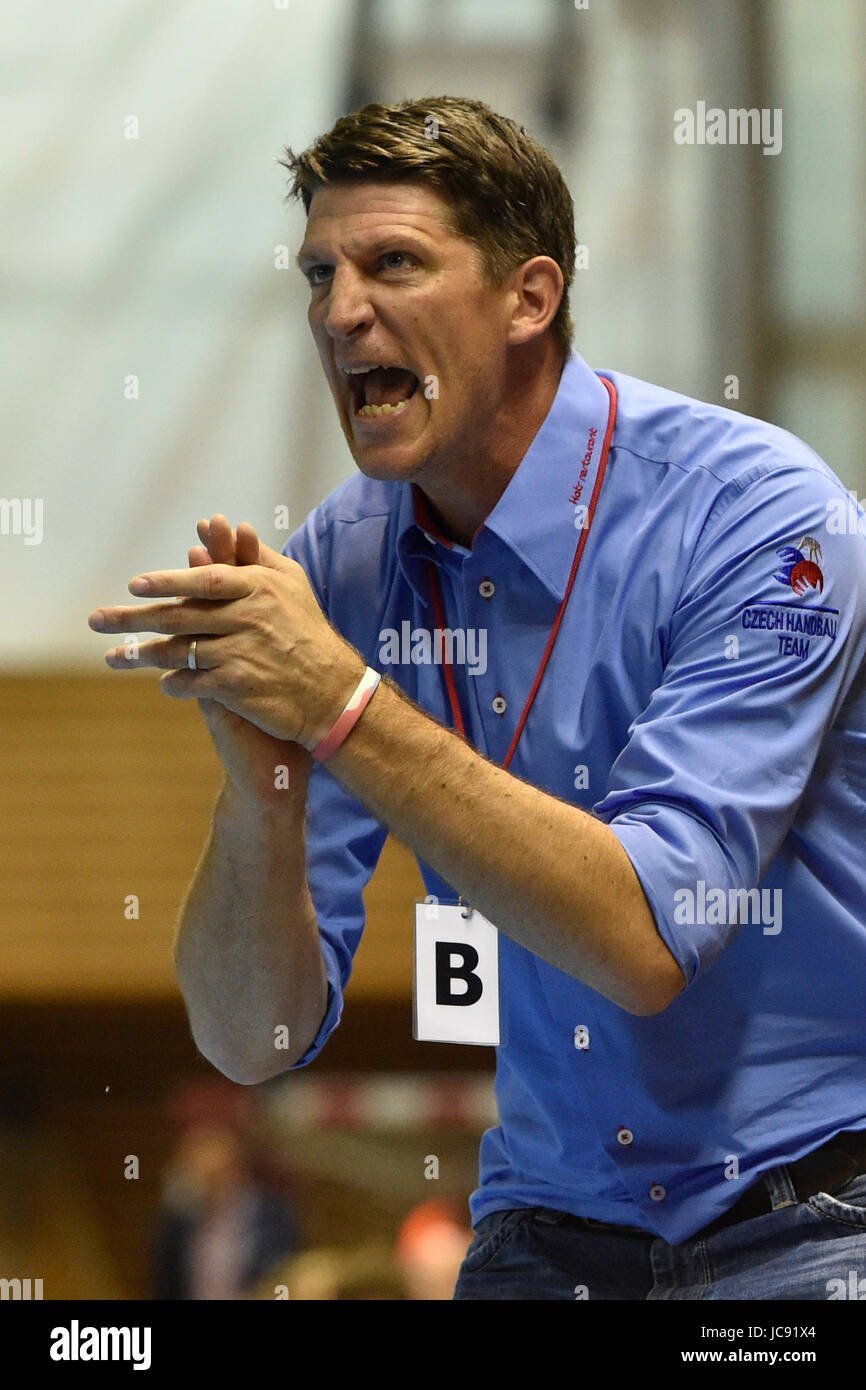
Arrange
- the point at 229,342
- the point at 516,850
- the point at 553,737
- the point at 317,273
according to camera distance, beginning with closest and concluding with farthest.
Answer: the point at 516,850 < the point at 553,737 < the point at 317,273 < the point at 229,342

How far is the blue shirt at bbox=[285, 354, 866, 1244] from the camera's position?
1.28m

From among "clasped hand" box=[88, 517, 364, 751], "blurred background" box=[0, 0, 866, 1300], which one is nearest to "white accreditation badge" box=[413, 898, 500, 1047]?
"clasped hand" box=[88, 517, 364, 751]

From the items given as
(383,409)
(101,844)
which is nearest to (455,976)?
(383,409)

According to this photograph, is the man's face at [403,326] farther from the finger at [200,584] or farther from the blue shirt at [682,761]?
the finger at [200,584]

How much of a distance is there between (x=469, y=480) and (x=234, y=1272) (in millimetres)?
1777

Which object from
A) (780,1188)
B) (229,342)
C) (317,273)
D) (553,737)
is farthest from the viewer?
(229,342)

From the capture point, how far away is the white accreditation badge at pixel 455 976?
1.46 m

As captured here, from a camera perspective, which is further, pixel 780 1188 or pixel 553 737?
pixel 553 737

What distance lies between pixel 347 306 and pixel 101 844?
5.49 feet

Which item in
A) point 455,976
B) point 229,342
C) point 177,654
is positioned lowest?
point 455,976

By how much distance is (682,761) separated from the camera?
1.27m

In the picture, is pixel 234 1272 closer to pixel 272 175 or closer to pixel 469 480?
pixel 469 480

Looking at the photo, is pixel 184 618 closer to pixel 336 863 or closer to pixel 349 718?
pixel 349 718

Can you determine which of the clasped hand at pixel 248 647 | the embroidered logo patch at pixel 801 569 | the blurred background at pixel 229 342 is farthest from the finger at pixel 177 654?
the blurred background at pixel 229 342
